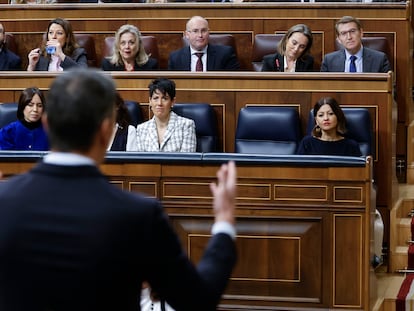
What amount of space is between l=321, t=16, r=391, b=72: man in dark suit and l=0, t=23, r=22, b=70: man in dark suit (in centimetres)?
153

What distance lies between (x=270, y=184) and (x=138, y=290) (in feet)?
5.68

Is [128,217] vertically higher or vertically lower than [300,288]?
higher

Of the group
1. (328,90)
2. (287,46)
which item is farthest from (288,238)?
(287,46)

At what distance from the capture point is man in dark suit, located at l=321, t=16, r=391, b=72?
435 cm

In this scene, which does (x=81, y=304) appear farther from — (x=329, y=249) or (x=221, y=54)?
(x=221, y=54)

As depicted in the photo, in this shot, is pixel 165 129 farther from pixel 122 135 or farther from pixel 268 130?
pixel 268 130

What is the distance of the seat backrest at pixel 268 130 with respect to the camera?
3.85 metres

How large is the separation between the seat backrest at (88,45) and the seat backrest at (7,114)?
90 cm

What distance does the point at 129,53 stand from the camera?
4496mm

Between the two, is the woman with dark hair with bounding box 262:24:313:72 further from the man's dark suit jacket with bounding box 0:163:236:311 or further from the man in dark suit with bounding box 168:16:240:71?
the man's dark suit jacket with bounding box 0:163:236:311

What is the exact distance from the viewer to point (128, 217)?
1.18 metres

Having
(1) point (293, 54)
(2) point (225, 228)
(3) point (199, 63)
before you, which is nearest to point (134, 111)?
(3) point (199, 63)

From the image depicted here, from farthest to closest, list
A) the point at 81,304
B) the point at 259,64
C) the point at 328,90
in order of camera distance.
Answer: the point at 259,64, the point at 328,90, the point at 81,304

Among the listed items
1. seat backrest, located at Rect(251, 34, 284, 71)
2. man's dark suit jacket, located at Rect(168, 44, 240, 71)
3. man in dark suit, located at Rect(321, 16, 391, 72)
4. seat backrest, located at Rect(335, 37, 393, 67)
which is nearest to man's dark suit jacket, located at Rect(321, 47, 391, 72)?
man in dark suit, located at Rect(321, 16, 391, 72)
